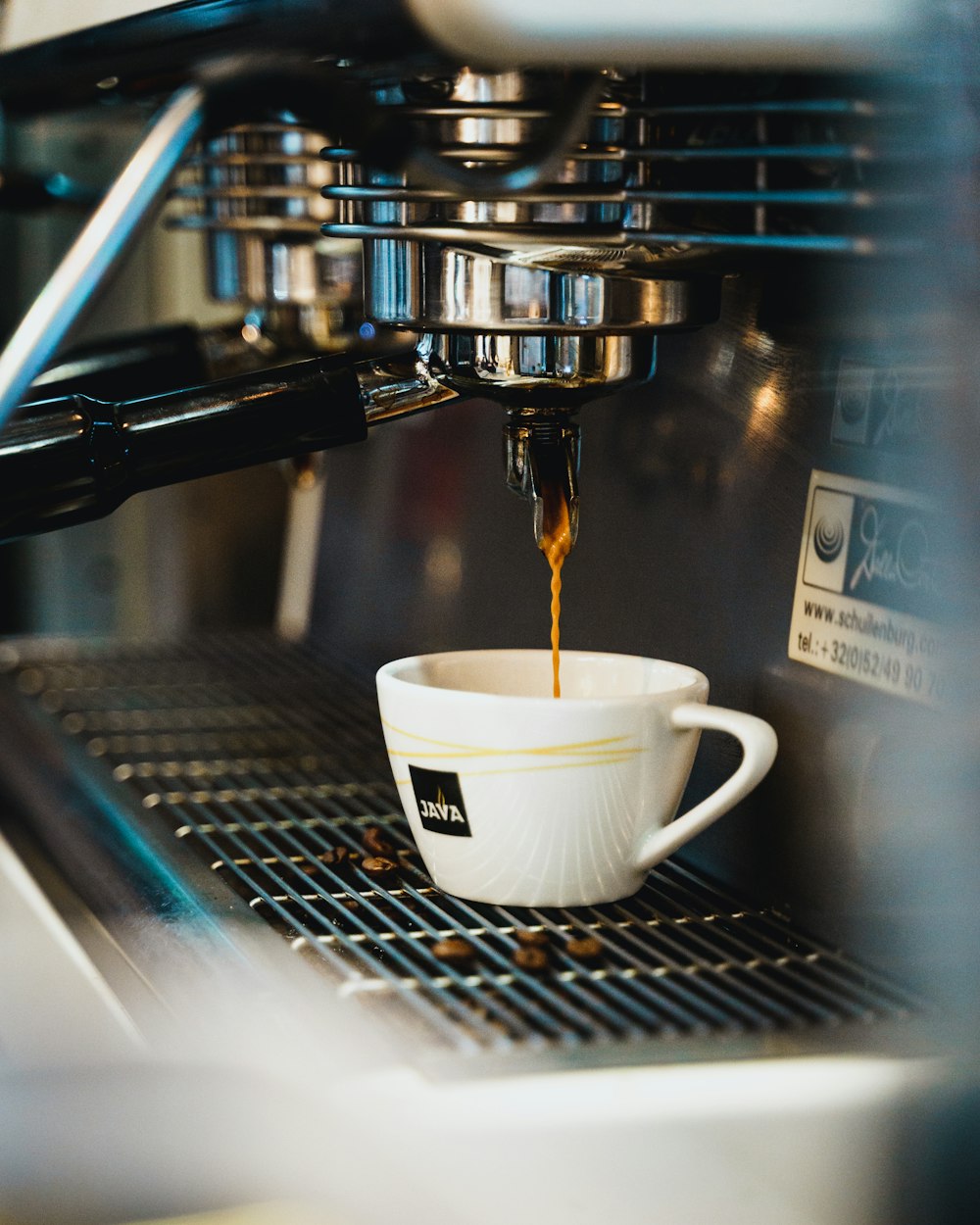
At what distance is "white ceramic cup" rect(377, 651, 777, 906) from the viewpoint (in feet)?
1.46

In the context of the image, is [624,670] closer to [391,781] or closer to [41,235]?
[391,781]

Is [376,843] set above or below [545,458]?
below

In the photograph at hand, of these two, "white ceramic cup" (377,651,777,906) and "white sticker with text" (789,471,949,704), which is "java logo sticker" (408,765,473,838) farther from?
"white sticker with text" (789,471,949,704)

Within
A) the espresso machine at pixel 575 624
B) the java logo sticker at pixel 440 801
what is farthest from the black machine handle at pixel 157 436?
the java logo sticker at pixel 440 801

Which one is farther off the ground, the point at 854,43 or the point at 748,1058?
the point at 854,43

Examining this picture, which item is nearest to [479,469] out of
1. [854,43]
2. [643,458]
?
[643,458]

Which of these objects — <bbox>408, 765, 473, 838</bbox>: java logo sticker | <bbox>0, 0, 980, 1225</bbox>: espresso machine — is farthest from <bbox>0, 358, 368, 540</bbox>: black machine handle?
<bbox>408, 765, 473, 838</bbox>: java logo sticker

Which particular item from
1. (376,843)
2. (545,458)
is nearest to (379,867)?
(376,843)

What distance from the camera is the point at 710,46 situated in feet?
1.03

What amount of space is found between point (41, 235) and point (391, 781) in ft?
1.99

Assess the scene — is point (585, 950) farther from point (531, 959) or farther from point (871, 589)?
point (871, 589)

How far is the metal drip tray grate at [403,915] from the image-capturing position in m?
0.40

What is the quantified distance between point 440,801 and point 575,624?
168mm

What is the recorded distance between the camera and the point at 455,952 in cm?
43
